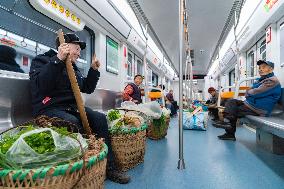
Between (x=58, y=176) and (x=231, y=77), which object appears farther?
(x=231, y=77)

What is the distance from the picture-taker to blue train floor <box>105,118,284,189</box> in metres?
1.77

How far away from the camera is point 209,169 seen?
214cm

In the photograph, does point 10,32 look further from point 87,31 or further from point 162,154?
point 162,154

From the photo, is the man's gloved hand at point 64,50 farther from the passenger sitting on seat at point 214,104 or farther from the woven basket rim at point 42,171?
the passenger sitting on seat at point 214,104

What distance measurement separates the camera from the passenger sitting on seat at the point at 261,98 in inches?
124

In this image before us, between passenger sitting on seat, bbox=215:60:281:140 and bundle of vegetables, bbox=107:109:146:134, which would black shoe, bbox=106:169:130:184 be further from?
passenger sitting on seat, bbox=215:60:281:140

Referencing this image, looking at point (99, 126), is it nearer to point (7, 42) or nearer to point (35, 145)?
point (35, 145)

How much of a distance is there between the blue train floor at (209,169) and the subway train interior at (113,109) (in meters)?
0.01

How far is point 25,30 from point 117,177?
3.05m

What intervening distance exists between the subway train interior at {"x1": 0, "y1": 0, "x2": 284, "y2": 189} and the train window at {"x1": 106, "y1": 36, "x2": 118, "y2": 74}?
0.05m

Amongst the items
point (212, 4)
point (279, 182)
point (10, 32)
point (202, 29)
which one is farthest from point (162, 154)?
point (202, 29)

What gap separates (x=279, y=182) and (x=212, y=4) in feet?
12.8

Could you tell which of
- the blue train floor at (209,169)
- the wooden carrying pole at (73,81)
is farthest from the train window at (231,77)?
the wooden carrying pole at (73,81)

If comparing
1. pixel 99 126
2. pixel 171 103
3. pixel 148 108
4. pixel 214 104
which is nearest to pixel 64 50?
pixel 99 126
